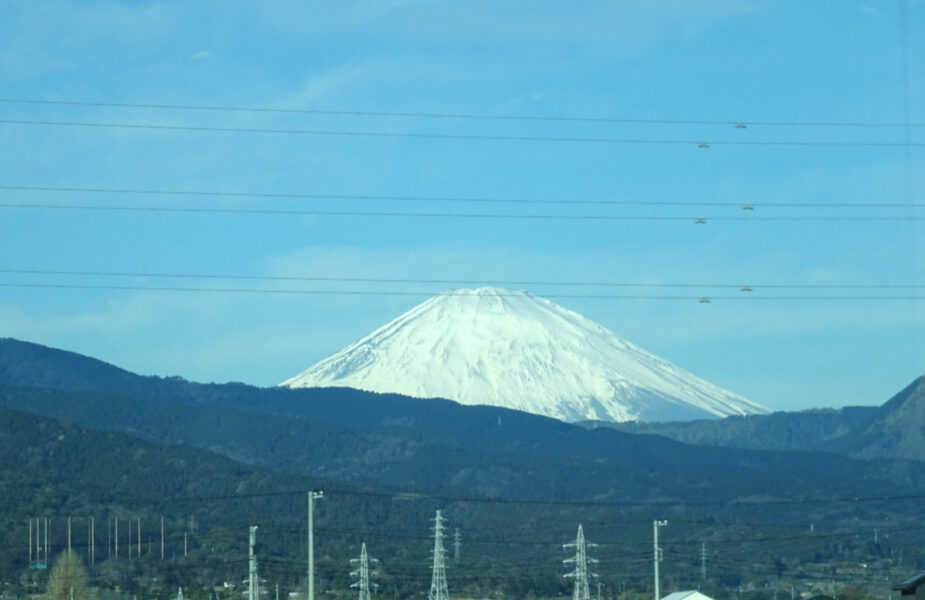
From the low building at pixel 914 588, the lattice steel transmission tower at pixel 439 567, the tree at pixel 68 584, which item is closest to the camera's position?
the low building at pixel 914 588

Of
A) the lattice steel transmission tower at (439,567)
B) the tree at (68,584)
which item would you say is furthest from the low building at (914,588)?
the tree at (68,584)

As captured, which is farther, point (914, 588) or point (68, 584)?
point (68, 584)

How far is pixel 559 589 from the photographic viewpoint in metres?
161

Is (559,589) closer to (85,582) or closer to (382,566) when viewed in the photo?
(382,566)

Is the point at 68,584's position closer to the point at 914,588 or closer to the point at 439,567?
the point at 439,567

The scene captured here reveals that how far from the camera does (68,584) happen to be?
123500 millimetres

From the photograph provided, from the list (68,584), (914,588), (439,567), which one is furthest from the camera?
(68,584)

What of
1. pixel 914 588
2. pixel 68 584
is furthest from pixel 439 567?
pixel 914 588

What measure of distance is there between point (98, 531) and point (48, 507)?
13759 millimetres

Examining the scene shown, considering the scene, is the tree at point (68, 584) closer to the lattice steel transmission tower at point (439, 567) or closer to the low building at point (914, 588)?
the lattice steel transmission tower at point (439, 567)

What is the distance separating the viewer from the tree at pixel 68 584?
395ft

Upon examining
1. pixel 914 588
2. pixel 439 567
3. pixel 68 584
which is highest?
pixel 439 567

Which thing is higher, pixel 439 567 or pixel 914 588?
pixel 439 567

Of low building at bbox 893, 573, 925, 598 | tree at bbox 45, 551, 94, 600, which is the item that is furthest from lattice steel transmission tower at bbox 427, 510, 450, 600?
low building at bbox 893, 573, 925, 598
